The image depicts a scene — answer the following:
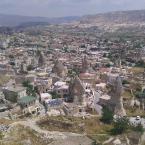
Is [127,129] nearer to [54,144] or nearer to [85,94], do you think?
[54,144]

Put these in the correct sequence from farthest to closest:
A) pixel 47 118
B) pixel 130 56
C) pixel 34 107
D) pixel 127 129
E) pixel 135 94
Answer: pixel 130 56
pixel 135 94
pixel 34 107
pixel 47 118
pixel 127 129

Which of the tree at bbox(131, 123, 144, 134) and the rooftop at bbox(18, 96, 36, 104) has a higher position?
the rooftop at bbox(18, 96, 36, 104)

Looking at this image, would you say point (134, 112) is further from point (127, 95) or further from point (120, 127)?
point (120, 127)

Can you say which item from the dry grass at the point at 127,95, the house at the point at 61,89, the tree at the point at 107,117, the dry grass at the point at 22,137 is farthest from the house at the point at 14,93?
the dry grass at the point at 22,137

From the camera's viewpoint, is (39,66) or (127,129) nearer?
(127,129)

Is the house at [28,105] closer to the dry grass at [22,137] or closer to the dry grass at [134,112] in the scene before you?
the dry grass at [22,137]

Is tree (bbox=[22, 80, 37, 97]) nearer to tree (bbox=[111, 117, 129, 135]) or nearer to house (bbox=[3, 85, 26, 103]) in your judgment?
house (bbox=[3, 85, 26, 103])

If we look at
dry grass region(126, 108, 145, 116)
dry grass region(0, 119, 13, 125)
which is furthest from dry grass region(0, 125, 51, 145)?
dry grass region(126, 108, 145, 116)

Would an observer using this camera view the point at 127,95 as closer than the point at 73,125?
No

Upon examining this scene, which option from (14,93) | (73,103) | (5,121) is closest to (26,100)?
(14,93)

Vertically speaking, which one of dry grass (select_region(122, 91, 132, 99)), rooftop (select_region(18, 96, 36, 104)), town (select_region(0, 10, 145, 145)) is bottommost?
dry grass (select_region(122, 91, 132, 99))

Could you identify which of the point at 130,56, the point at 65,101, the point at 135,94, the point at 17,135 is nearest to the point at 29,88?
the point at 65,101
